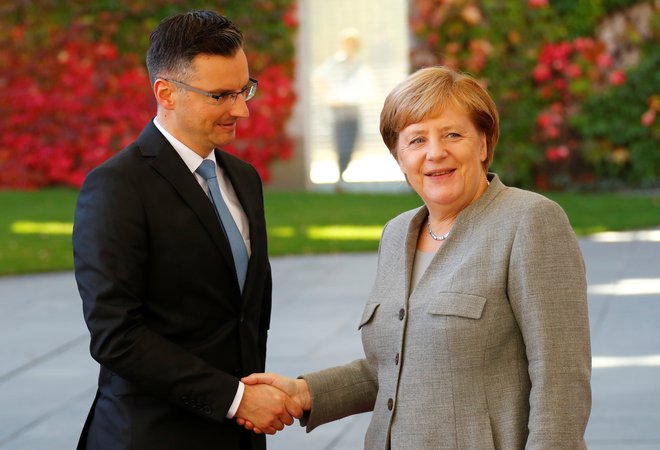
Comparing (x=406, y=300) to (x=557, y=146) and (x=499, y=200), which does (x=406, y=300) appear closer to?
(x=499, y=200)

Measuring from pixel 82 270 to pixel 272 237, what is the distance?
733 centimetres

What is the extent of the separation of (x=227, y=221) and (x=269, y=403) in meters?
0.51

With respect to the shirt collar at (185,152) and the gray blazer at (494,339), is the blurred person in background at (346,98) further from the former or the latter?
the gray blazer at (494,339)

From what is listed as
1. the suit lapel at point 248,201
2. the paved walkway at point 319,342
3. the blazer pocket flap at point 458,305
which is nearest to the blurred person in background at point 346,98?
the paved walkway at point 319,342

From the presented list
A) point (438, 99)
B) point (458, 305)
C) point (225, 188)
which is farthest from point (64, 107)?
point (458, 305)

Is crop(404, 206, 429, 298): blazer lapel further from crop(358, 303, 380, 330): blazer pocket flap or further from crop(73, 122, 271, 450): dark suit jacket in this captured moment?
crop(73, 122, 271, 450): dark suit jacket

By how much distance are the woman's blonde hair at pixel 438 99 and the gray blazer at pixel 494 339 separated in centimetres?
17

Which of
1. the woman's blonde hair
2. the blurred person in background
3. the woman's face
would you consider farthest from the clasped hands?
the blurred person in background

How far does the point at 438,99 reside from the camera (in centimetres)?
272

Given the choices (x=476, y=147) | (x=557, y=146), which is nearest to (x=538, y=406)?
(x=476, y=147)

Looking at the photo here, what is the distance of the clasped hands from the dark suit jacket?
60 mm

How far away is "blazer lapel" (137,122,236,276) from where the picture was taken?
9.56 ft

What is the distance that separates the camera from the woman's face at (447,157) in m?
2.73

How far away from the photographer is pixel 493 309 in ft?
8.46
